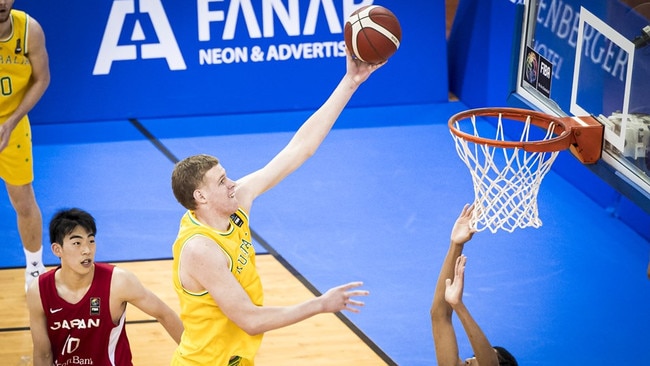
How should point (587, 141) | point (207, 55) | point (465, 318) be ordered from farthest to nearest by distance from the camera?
1. point (207, 55)
2. point (587, 141)
3. point (465, 318)

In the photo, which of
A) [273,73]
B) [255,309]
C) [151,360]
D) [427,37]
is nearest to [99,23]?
[273,73]

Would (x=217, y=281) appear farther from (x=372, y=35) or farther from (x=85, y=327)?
(x=372, y=35)

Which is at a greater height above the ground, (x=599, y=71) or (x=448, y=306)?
(x=599, y=71)

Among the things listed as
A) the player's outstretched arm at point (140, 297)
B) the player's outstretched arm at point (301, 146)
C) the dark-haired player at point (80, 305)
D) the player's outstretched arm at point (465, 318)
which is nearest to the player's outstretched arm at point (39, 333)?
the dark-haired player at point (80, 305)

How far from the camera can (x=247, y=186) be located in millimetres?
4949

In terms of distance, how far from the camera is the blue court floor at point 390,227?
22.6 feet

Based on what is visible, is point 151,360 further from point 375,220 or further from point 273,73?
point 273,73

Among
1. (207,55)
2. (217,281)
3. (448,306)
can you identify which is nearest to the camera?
(217,281)

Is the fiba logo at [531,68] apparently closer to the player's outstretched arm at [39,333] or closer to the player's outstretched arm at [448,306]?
the player's outstretched arm at [448,306]

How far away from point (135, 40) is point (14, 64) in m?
3.61

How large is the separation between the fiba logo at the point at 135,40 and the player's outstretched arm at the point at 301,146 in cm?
539

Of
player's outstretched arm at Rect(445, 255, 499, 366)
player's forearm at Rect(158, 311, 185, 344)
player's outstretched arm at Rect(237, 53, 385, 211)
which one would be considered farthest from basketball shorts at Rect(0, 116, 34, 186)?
→ player's outstretched arm at Rect(445, 255, 499, 366)

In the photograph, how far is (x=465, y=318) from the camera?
502 centimetres

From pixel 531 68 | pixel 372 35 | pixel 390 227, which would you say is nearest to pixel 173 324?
pixel 372 35
